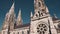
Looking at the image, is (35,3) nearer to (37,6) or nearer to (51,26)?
(37,6)

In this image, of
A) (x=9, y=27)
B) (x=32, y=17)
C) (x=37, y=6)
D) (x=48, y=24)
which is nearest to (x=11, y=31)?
(x=9, y=27)

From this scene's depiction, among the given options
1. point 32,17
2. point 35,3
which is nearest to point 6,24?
point 35,3

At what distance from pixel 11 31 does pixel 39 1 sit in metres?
18.8

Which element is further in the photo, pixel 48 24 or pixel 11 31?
pixel 11 31

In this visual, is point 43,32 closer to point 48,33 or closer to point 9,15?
point 48,33

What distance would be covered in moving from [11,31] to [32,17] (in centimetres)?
2355

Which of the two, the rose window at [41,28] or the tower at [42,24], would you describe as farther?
the rose window at [41,28]

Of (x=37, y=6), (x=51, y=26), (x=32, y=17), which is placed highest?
(x=37, y=6)

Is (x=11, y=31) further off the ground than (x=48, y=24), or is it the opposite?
(x=48, y=24)

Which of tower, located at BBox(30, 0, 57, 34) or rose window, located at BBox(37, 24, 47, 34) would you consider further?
rose window, located at BBox(37, 24, 47, 34)

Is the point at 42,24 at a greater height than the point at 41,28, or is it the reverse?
the point at 42,24

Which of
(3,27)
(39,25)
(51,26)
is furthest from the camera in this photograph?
(3,27)

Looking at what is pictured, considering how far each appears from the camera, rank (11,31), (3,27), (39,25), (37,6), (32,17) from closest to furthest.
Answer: (39,25) < (32,17) < (37,6) < (11,31) < (3,27)

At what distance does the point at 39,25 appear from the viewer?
33.0 meters
